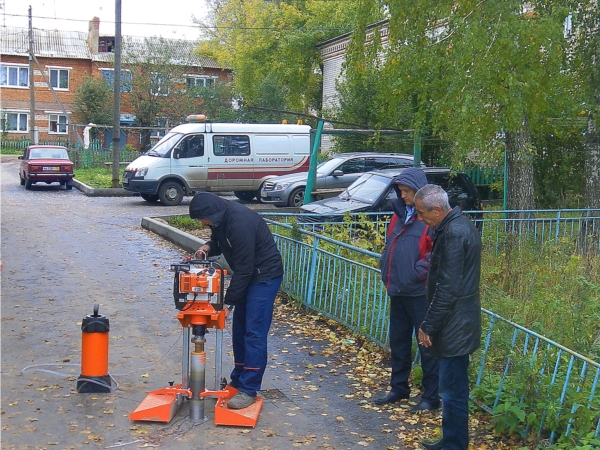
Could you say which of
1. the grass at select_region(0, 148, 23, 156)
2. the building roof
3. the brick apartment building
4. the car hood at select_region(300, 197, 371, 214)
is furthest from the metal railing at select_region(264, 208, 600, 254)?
the brick apartment building

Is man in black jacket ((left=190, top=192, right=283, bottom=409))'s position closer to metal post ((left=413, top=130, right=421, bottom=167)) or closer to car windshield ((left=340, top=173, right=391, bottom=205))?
car windshield ((left=340, top=173, right=391, bottom=205))

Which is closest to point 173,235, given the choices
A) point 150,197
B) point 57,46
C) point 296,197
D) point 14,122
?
point 296,197

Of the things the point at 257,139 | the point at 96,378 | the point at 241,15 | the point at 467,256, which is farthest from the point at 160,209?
the point at 241,15

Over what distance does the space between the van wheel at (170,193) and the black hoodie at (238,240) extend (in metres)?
16.0

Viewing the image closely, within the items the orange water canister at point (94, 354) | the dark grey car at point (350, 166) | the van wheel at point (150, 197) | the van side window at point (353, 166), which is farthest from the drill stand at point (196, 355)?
the van wheel at point (150, 197)

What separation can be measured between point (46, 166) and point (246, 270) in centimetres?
2172

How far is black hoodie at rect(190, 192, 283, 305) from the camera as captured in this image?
18.3 ft

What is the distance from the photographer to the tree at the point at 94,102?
43.4 m

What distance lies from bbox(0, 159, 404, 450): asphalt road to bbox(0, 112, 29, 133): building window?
128 feet

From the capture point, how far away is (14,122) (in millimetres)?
50000

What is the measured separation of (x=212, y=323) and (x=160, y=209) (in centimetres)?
1539

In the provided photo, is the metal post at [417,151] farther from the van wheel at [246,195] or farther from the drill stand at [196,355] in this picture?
the drill stand at [196,355]

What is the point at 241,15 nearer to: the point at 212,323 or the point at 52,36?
the point at 52,36

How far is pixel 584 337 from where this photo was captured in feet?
20.1
